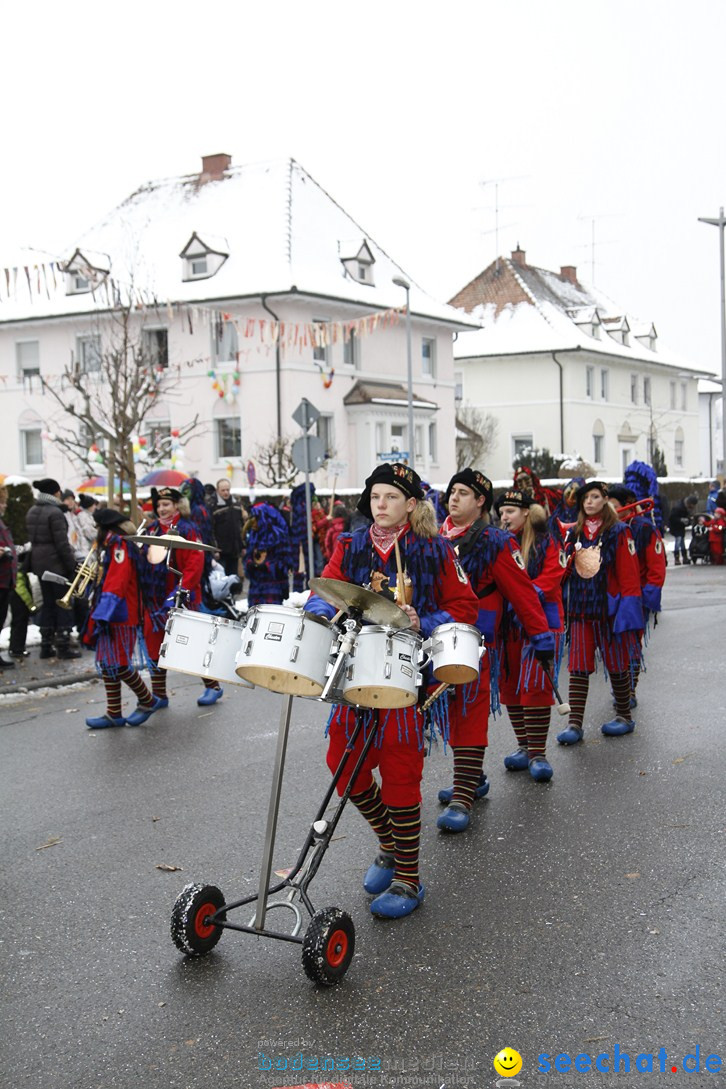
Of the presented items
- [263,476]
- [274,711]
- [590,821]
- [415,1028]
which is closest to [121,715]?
[274,711]

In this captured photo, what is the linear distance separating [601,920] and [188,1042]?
5.96 ft

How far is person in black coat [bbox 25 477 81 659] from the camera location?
12.7 m

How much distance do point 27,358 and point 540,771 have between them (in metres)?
38.5

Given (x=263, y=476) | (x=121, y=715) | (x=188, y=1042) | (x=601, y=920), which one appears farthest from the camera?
(x=263, y=476)

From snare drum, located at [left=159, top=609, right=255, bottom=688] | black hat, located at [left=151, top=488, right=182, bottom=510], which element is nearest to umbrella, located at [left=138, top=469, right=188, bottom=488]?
black hat, located at [left=151, top=488, right=182, bottom=510]

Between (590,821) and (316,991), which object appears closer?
(316,991)

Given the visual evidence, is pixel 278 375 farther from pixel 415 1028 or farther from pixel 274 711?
pixel 415 1028

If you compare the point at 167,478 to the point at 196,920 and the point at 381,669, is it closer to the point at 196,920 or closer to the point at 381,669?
the point at 196,920

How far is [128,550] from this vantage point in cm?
929

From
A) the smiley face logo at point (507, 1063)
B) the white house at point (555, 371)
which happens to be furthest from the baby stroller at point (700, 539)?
the white house at point (555, 371)

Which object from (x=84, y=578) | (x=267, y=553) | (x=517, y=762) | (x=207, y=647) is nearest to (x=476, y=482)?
(x=517, y=762)

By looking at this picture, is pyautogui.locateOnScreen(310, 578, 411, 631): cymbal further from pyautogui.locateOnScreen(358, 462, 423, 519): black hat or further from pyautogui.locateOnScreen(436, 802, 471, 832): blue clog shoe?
pyautogui.locateOnScreen(436, 802, 471, 832): blue clog shoe

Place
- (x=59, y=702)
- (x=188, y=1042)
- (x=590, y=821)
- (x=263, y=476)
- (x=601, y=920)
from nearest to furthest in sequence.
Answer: (x=188, y=1042) < (x=601, y=920) < (x=590, y=821) < (x=59, y=702) < (x=263, y=476)

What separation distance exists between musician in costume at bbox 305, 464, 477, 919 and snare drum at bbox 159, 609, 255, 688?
41cm
